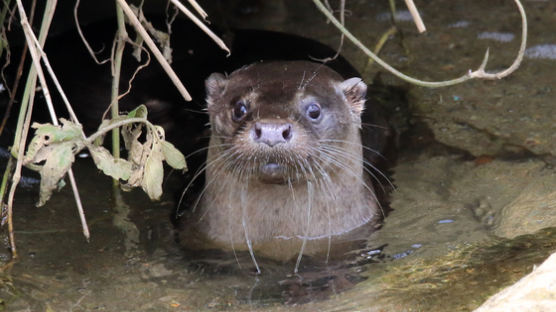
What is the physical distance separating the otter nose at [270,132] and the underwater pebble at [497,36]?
247 cm

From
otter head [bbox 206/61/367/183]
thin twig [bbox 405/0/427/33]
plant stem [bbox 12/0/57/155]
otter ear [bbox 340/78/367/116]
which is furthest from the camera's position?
otter ear [bbox 340/78/367/116]

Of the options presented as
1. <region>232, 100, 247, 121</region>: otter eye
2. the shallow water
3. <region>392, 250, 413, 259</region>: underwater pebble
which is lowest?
<region>392, 250, 413, 259</region>: underwater pebble

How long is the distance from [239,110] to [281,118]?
0.98 feet

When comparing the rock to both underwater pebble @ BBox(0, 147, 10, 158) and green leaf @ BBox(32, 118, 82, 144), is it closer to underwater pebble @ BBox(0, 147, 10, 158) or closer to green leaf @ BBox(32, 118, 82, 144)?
green leaf @ BBox(32, 118, 82, 144)

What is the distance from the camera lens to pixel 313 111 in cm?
326

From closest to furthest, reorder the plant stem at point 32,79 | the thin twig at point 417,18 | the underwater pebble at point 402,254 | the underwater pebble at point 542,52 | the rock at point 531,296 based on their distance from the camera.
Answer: the rock at point 531,296, the thin twig at point 417,18, the plant stem at point 32,79, the underwater pebble at point 402,254, the underwater pebble at point 542,52

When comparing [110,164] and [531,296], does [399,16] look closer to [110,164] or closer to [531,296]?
[110,164]

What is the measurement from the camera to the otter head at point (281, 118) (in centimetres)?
301

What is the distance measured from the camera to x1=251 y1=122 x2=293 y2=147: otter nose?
2.91 meters

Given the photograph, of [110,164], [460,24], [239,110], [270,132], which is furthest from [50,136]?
[460,24]

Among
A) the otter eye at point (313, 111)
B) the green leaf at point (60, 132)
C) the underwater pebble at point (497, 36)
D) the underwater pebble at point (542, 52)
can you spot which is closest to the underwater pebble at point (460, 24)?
the underwater pebble at point (497, 36)

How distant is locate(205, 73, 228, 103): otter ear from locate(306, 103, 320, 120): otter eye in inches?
19.6

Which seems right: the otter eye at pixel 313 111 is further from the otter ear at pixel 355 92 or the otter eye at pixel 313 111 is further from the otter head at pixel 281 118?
the otter ear at pixel 355 92

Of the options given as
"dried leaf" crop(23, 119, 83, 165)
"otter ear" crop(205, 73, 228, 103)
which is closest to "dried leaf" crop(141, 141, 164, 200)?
"dried leaf" crop(23, 119, 83, 165)
